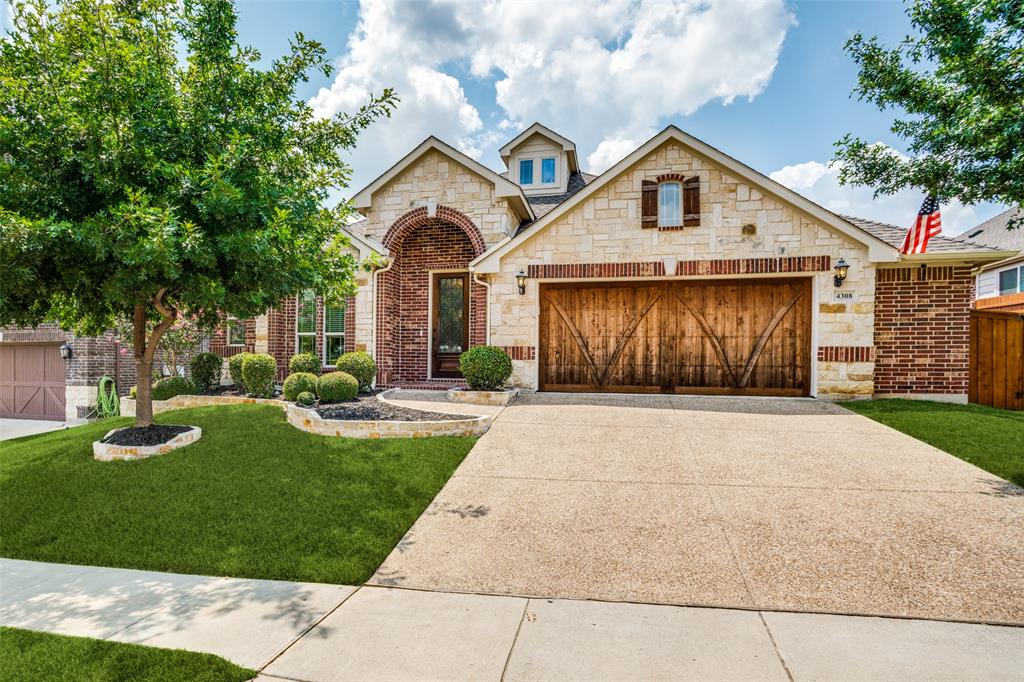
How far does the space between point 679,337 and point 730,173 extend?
3.66 m

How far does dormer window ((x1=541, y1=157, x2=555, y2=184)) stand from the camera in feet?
51.6

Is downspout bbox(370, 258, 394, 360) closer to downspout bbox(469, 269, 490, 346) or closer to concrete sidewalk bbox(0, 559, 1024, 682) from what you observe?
downspout bbox(469, 269, 490, 346)

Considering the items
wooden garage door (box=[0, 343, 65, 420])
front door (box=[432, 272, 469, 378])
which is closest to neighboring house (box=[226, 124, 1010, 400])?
front door (box=[432, 272, 469, 378])

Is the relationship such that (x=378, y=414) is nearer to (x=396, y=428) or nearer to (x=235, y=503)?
(x=396, y=428)

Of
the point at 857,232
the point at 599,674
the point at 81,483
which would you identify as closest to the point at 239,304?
the point at 81,483

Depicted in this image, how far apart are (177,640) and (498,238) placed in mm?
10275

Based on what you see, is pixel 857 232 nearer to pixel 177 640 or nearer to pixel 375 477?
pixel 375 477

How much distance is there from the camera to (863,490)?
5.30 m

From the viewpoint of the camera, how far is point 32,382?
14867 mm

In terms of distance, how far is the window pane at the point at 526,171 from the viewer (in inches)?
624

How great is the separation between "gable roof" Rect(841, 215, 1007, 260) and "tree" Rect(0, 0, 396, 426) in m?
10.8

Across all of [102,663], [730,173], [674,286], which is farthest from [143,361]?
[730,173]

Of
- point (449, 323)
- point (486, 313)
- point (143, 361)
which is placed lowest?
point (143, 361)

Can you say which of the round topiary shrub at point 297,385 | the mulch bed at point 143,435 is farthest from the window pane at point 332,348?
the mulch bed at point 143,435
